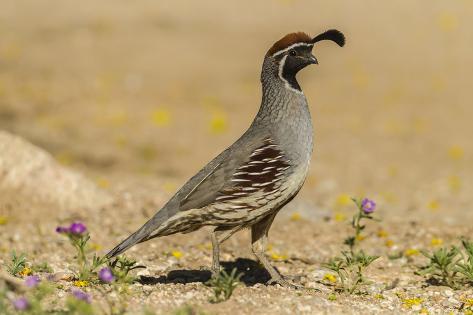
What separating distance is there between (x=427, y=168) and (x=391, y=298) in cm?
903

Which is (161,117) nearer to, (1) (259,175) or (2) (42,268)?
(2) (42,268)

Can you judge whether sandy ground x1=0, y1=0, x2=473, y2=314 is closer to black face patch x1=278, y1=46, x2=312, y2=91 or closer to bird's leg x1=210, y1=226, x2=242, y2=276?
bird's leg x1=210, y1=226, x2=242, y2=276

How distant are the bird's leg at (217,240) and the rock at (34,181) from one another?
14.4ft

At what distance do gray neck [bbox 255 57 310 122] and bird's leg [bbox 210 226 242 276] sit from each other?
46.6 inches

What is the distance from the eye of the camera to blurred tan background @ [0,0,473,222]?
15.6 m

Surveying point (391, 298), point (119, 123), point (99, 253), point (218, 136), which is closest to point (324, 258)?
point (391, 298)

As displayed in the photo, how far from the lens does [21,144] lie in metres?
11.3

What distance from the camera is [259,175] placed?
722 centimetres

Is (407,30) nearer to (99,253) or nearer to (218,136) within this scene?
→ (218,136)

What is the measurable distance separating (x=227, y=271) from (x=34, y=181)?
399 cm

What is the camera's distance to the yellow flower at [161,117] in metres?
18.3

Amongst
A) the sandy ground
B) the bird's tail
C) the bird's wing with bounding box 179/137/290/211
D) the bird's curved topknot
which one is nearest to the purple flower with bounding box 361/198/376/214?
the sandy ground

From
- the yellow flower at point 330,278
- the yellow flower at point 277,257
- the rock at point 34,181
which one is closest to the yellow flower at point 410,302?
the yellow flower at point 330,278

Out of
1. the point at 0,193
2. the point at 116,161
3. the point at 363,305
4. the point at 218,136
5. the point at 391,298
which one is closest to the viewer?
the point at 363,305
